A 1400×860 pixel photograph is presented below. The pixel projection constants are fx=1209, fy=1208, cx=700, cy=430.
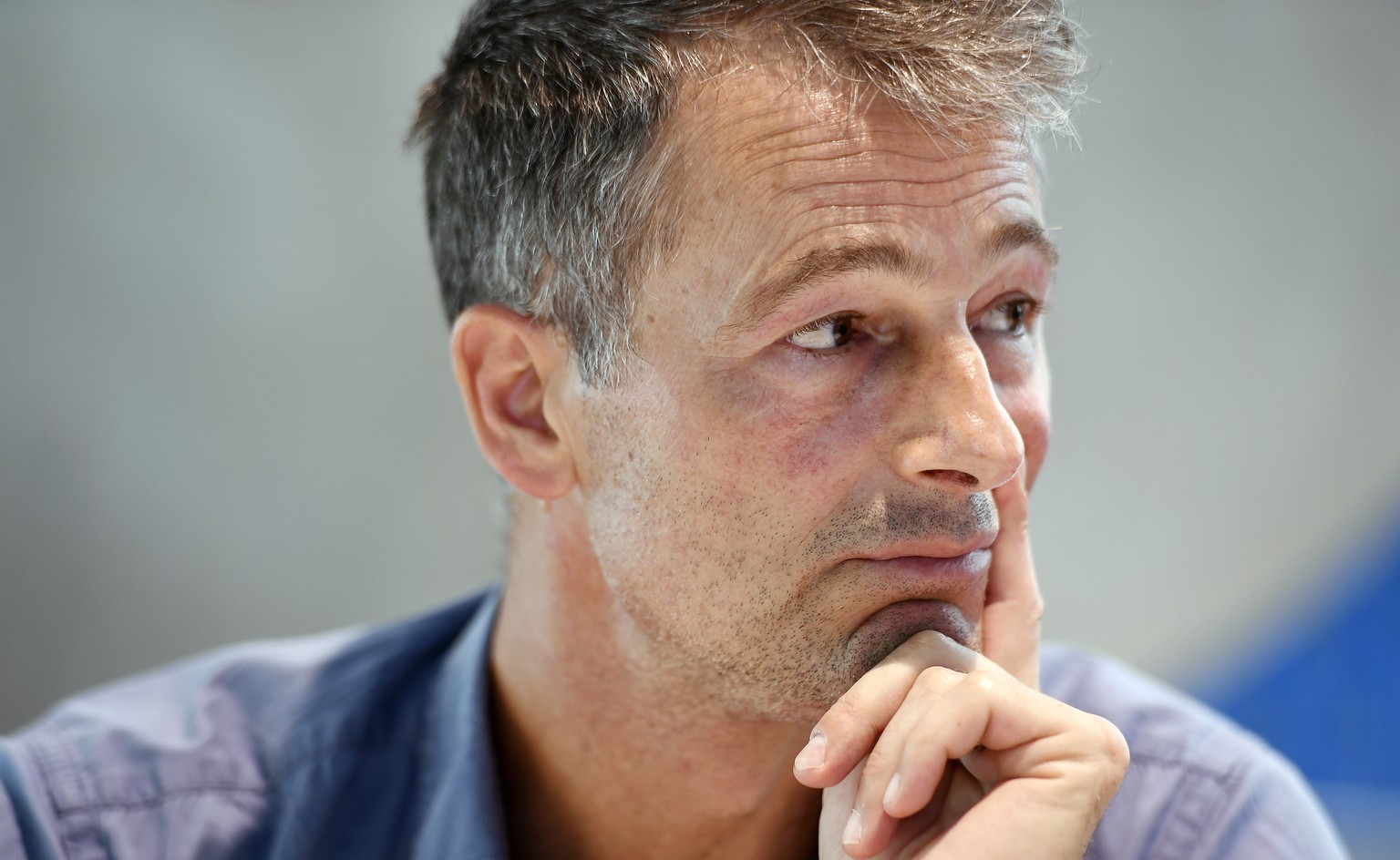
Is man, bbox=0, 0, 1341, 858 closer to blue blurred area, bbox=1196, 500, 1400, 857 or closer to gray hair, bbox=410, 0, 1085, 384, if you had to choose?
gray hair, bbox=410, 0, 1085, 384

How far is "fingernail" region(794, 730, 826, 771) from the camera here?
1.19 meters

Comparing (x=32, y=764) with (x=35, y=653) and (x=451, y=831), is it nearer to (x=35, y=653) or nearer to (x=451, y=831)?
(x=451, y=831)

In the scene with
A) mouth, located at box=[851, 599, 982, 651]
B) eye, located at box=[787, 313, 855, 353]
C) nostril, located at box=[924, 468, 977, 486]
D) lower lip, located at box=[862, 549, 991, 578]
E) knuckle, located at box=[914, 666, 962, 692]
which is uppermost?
eye, located at box=[787, 313, 855, 353]

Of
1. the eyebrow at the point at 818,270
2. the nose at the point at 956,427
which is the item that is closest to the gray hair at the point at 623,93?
the eyebrow at the point at 818,270

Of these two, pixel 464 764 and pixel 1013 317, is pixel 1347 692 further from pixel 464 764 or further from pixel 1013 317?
pixel 464 764

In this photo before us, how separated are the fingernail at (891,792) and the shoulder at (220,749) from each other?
0.78 metres

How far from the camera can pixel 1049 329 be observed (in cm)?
289

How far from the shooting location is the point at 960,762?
49.8 inches

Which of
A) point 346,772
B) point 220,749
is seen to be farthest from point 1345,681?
point 220,749

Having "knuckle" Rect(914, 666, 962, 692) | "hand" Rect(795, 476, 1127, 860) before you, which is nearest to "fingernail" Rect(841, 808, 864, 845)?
"hand" Rect(795, 476, 1127, 860)

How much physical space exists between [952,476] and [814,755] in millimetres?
321

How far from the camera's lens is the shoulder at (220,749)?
1559mm

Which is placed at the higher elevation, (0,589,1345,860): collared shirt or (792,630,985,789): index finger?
(792,630,985,789): index finger

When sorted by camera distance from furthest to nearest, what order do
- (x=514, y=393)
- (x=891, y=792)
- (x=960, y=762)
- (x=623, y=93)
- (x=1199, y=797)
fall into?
1. (x=1199, y=797)
2. (x=514, y=393)
3. (x=623, y=93)
4. (x=960, y=762)
5. (x=891, y=792)
